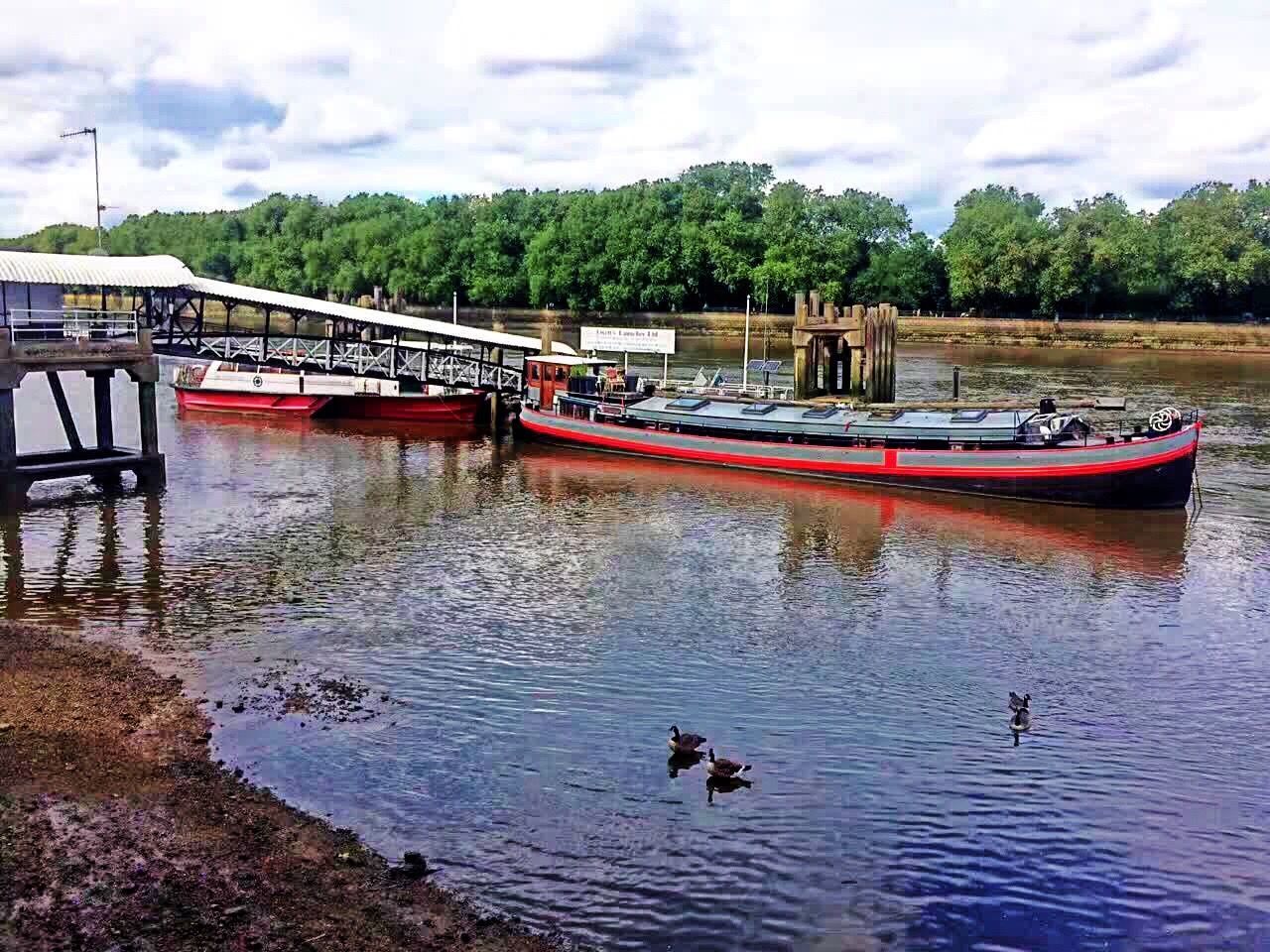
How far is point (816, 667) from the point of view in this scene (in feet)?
75.1

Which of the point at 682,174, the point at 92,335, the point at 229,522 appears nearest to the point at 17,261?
the point at 92,335

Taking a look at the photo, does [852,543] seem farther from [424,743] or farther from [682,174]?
[682,174]

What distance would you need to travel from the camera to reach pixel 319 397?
190 feet

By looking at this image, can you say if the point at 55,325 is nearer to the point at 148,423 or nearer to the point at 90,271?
the point at 90,271

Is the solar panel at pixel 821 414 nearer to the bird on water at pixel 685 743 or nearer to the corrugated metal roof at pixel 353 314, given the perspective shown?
the corrugated metal roof at pixel 353 314

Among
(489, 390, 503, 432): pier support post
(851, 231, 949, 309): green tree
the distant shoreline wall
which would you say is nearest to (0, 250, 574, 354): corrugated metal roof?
(489, 390, 503, 432): pier support post

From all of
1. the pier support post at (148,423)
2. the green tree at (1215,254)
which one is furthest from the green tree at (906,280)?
the pier support post at (148,423)

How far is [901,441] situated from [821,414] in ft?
12.1

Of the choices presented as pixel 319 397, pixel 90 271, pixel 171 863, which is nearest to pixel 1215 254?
pixel 319 397

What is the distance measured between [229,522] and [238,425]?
2277 cm

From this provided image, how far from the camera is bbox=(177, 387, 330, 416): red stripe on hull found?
58.2 meters

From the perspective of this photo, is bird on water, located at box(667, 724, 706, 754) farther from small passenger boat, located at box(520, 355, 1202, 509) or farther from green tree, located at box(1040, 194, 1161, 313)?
green tree, located at box(1040, 194, 1161, 313)

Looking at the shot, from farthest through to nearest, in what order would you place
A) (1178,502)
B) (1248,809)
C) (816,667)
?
(1178,502)
(816,667)
(1248,809)

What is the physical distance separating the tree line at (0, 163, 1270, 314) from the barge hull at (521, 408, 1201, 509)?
62.7m
